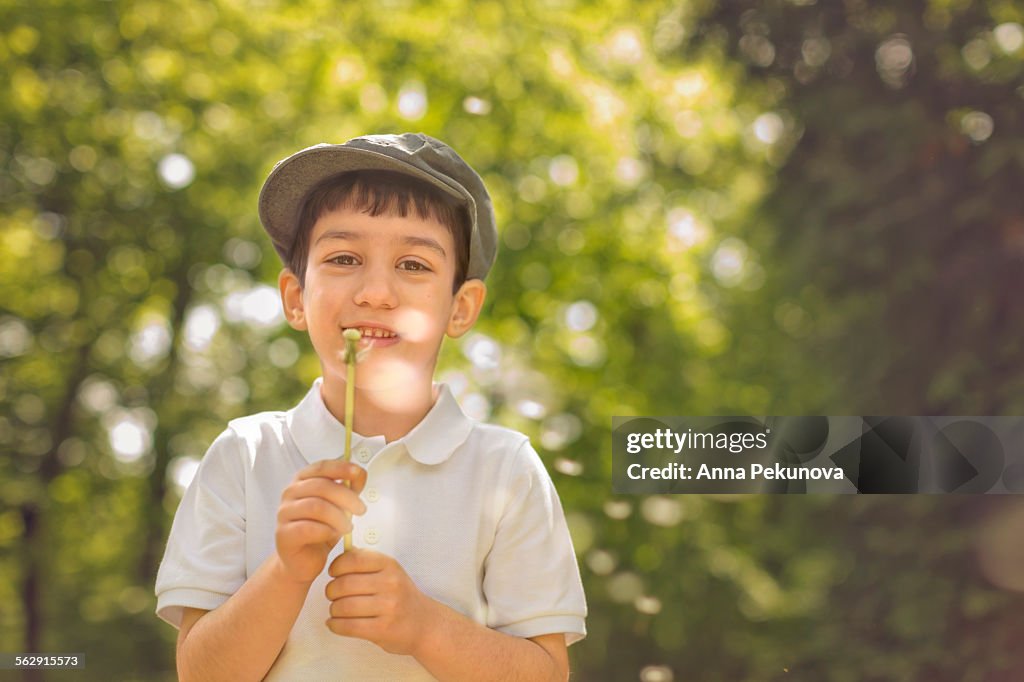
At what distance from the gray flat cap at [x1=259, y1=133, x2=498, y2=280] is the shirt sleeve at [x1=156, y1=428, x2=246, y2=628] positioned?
1.01 ft

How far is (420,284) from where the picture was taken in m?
1.27

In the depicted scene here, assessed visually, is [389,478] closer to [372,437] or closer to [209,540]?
[372,437]

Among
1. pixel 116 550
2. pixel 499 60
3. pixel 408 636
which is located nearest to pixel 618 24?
pixel 499 60

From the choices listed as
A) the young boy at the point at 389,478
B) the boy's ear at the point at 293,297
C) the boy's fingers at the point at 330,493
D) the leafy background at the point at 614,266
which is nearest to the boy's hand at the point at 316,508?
the boy's fingers at the point at 330,493

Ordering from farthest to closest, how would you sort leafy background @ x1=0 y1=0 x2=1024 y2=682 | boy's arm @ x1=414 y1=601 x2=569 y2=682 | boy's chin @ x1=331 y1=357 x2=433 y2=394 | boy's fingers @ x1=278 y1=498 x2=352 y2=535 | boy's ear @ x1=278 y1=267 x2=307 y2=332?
leafy background @ x1=0 y1=0 x2=1024 y2=682
boy's ear @ x1=278 y1=267 x2=307 y2=332
boy's chin @ x1=331 y1=357 x2=433 y2=394
boy's arm @ x1=414 y1=601 x2=569 y2=682
boy's fingers @ x1=278 y1=498 x2=352 y2=535

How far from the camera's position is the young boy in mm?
1215

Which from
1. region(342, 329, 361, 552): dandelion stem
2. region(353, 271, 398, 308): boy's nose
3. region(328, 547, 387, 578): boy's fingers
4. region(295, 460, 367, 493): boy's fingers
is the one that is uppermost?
region(353, 271, 398, 308): boy's nose

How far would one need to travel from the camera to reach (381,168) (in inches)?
50.7

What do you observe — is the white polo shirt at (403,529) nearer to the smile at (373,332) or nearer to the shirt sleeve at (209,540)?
the shirt sleeve at (209,540)

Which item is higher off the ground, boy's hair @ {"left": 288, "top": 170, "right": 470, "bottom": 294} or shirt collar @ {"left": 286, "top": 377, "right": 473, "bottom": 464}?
boy's hair @ {"left": 288, "top": 170, "right": 470, "bottom": 294}

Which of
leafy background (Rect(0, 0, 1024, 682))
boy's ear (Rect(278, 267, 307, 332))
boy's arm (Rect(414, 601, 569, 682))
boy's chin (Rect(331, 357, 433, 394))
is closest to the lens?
boy's arm (Rect(414, 601, 569, 682))

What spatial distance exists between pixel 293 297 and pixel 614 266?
302 cm

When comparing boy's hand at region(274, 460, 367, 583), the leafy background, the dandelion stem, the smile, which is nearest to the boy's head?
the smile

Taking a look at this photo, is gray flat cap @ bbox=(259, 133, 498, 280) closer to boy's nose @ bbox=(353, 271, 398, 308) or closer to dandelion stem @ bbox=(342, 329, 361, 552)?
boy's nose @ bbox=(353, 271, 398, 308)
